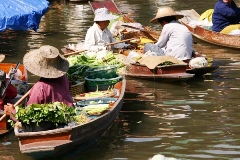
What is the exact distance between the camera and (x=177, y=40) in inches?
444

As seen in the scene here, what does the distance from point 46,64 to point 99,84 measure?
185cm

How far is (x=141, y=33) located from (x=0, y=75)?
547 cm

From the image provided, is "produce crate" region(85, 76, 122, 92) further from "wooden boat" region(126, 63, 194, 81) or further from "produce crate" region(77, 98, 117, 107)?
"wooden boat" region(126, 63, 194, 81)

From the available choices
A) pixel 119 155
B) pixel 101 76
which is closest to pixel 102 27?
pixel 101 76

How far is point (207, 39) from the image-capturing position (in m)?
14.8

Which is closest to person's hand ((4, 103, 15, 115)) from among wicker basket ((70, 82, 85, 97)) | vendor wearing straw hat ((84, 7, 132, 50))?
wicker basket ((70, 82, 85, 97))

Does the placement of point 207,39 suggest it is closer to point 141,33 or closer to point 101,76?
point 141,33

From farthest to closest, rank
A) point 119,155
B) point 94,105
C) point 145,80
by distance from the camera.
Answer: point 145,80 < point 94,105 < point 119,155

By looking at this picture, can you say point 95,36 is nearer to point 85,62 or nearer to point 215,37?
point 85,62

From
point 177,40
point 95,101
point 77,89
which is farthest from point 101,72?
point 177,40

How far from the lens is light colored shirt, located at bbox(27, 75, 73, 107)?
294 inches

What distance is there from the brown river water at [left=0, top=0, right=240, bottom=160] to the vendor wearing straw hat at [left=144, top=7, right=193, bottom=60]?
0.55 m

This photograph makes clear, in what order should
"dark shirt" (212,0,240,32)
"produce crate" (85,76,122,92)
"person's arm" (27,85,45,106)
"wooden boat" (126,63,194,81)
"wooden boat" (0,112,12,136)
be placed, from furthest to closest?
"dark shirt" (212,0,240,32) < "wooden boat" (126,63,194,81) < "produce crate" (85,76,122,92) < "wooden boat" (0,112,12,136) < "person's arm" (27,85,45,106)

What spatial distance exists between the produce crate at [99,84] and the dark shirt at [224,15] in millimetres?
5295
